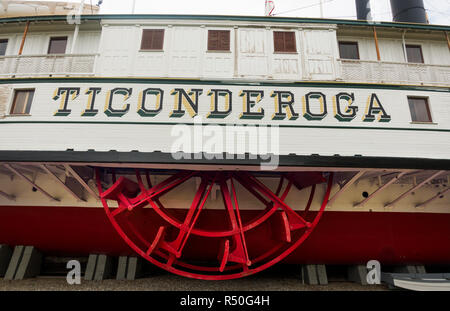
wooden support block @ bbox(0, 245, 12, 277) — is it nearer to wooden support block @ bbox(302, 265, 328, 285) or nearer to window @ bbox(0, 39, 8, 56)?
window @ bbox(0, 39, 8, 56)

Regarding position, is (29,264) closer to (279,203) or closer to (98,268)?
(98,268)

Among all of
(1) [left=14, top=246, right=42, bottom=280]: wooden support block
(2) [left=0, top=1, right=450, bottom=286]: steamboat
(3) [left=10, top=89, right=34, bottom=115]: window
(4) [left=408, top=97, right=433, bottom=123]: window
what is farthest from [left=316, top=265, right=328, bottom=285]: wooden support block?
(3) [left=10, top=89, right=34, bottom=115]: window

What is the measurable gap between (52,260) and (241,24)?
7.06 metres

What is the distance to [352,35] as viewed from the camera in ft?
22.5

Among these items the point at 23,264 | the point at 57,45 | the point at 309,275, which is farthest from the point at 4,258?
the point at 309,275

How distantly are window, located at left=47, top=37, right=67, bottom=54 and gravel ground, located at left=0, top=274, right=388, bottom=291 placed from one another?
5428mm

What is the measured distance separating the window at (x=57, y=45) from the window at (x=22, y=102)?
73.2 inches

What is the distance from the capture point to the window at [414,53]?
6.85 metres

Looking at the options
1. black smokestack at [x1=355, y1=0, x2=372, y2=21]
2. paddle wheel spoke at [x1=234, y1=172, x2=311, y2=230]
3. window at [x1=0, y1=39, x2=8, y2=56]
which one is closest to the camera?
paddle wheel spoke at [x1=234, y1=172, x2=311, y2=230]

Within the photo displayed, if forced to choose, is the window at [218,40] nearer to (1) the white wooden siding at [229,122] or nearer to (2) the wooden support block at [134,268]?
(1) the white wooden siding at [229,122]

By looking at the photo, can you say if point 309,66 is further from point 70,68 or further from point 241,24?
point 70,68

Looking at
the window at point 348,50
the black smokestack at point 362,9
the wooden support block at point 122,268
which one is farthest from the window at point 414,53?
the wooden support block at point 122,268

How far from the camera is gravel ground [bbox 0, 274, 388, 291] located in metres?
5.12

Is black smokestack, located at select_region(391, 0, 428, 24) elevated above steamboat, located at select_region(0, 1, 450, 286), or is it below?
above
